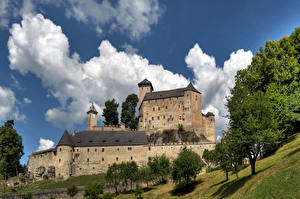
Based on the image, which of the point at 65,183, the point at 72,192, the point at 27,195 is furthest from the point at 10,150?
the point at 72,192

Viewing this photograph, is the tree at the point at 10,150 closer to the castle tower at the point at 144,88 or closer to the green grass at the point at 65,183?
the green grass at the point at 65,183

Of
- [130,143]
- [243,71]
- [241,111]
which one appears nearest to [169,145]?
[130,143]

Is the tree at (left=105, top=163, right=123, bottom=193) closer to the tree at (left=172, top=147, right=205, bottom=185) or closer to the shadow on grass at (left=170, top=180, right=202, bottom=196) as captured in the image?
the shadow on grass at (left=170, top=180, right=202, bottom=196)

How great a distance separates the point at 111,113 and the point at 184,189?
148 ft

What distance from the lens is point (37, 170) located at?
6038 centimetres

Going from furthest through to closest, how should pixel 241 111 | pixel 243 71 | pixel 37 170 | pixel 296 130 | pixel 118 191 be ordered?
pixel 37 170 → pixel 118 191 → pixel 243 71 → pixel 296 130 → pixel 241 111

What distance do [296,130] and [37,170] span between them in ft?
189

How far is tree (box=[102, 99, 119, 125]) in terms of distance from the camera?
268 feet

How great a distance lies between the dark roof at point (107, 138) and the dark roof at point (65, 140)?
1.30 ft

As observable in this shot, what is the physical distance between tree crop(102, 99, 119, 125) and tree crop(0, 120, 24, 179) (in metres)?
26.7

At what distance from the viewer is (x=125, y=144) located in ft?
207

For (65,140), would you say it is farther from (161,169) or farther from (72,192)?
(161,169)

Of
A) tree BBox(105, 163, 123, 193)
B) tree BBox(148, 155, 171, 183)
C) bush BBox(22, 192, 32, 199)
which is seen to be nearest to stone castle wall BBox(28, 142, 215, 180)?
tree BBox(148, 155, 171, 183)

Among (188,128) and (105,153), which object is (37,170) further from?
(188,128)
